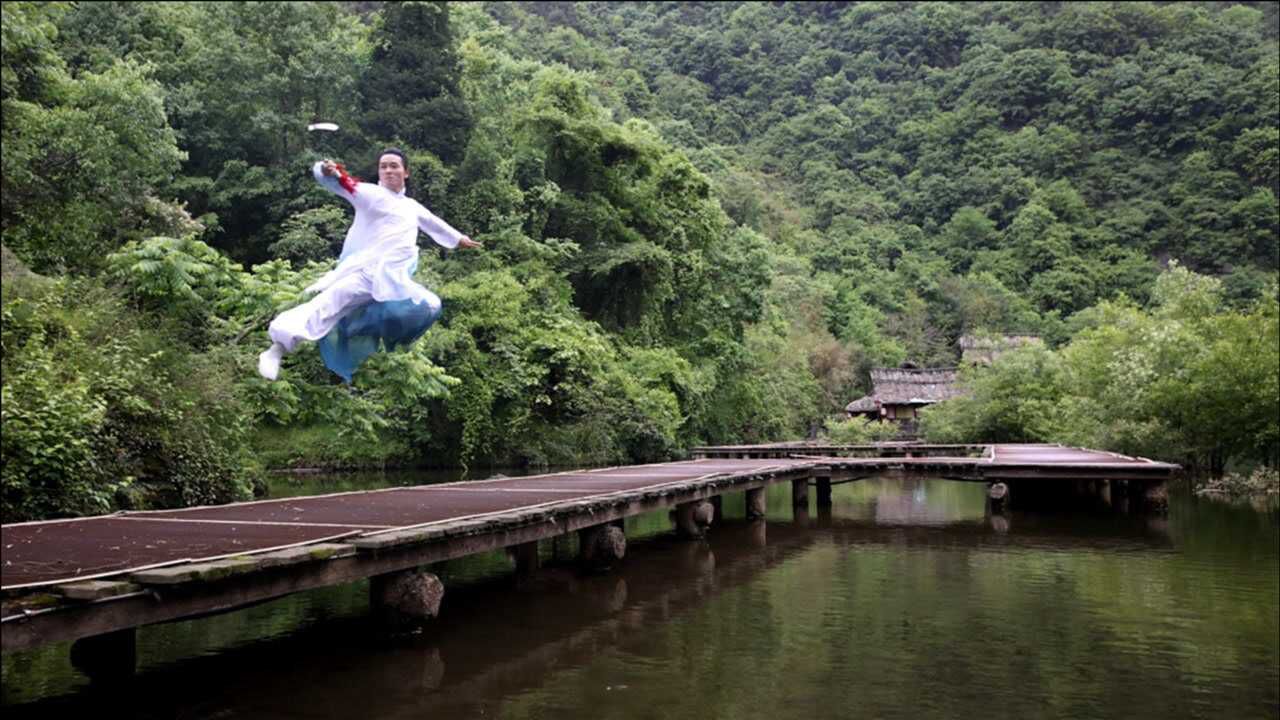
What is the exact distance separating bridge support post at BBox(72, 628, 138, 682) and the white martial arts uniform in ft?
10.7

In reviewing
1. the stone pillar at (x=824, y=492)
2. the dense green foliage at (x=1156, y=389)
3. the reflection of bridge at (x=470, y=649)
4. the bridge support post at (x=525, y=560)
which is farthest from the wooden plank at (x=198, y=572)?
the dense green foliage at (x=1156, y=389)

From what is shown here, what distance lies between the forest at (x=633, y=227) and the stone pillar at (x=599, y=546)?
5459 mm

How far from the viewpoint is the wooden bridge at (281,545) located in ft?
18.8

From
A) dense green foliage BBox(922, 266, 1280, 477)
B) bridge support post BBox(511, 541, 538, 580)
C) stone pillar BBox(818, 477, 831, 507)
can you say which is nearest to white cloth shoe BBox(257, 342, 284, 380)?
bridge support post BBox(511, 541, 538, 580)

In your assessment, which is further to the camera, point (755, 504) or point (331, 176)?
point (755, 504)

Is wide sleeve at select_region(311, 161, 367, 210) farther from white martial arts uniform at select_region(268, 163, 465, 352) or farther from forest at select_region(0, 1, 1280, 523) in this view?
forest at select_region(0, 1, 1280, 523)

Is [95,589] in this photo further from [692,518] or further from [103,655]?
[692,518]

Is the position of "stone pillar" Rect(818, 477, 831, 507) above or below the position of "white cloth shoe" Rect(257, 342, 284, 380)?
below

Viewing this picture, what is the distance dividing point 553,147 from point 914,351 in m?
29.0

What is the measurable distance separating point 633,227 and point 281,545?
28.9m

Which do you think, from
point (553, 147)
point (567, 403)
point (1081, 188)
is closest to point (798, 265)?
point (1081, 188)

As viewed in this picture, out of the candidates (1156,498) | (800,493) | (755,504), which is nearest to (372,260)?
(755,504)

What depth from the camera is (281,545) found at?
7.48m

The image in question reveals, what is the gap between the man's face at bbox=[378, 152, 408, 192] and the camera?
1045 centimetres
